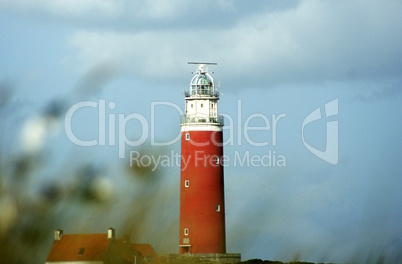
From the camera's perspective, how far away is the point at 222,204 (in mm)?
94250

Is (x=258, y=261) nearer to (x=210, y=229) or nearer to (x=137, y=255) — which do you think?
(x=210, y=229)

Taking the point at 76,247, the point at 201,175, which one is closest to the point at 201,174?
the point at 201,175

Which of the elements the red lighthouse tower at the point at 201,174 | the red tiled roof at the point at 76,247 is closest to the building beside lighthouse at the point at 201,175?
the red lighthouse tower at the point at 201,174

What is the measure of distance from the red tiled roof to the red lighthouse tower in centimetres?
690

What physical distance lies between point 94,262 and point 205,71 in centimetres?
2299

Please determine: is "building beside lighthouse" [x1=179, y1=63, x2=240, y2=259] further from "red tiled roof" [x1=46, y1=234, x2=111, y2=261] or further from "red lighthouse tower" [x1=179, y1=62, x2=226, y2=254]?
"red tiled roof" [x1=46, y1=234, x2=111, y2=261]

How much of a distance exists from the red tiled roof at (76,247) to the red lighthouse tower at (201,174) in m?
6.90

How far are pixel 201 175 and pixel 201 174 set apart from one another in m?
0.08

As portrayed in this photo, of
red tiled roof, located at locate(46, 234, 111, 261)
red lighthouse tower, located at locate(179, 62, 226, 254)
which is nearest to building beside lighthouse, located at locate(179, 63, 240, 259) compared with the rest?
red lighthouse tower, located at locate(179, 62, 226, 254)

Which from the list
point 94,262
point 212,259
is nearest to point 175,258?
point 212,259

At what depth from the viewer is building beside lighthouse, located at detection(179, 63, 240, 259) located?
93438 mm

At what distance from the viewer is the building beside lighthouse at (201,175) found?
93.4 metres

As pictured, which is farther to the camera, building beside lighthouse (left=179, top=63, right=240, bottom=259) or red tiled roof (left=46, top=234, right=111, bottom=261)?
building beside lighthouse (left=179, top=63, right=240, bottom=259)

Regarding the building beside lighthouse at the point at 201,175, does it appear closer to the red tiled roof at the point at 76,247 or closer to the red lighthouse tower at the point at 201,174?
the red lighthouse tower at the point at 201,174
